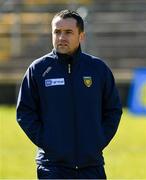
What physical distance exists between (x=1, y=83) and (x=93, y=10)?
126 inches

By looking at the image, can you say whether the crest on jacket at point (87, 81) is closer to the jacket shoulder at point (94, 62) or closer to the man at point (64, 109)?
the man at point (64, 109)

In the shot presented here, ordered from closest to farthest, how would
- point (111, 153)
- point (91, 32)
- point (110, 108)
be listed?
point (110, 108), point (111, 153), point (91, 32)

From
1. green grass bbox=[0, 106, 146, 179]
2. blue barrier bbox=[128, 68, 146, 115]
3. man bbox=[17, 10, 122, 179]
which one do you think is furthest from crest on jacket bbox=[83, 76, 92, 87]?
blue barrier bbox=[128, 68, 146, 115]

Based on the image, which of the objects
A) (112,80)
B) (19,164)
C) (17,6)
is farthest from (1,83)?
(112,80)

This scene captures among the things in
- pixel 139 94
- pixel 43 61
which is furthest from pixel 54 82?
pixel 139 94

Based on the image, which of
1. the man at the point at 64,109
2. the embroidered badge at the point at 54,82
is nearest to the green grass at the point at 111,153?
the man at the point at 64,109

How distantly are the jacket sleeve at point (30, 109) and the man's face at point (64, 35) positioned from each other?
0.28 m

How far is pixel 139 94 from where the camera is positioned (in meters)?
16.7

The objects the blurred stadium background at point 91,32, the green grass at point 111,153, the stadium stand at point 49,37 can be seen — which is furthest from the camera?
the stadium stand at point 49,37

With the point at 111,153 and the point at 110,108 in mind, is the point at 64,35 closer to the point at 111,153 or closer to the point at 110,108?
the point at 110,108

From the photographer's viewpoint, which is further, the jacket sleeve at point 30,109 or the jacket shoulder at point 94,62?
the jacket shoulder at point 94,62

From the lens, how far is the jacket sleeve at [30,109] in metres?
5.54

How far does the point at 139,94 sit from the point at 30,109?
1125cm

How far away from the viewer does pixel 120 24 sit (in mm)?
22141
